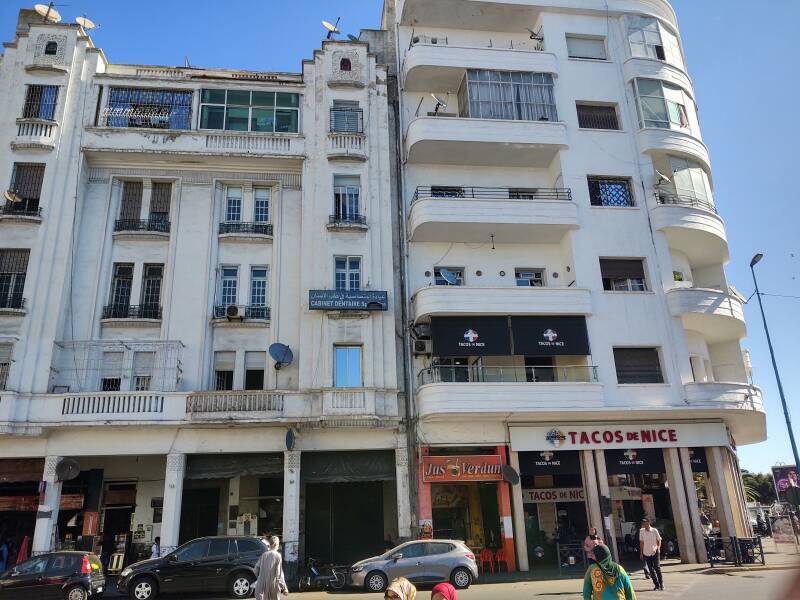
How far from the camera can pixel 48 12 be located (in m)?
25.7

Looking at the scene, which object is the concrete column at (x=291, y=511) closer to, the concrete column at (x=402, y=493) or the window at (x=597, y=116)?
the concrete column at (x=402, y=493)

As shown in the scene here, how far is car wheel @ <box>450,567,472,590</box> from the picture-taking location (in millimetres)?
17078

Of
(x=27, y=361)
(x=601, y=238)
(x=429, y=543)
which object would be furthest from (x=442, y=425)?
(x=27, y=361)

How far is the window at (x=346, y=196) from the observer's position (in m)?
24.3

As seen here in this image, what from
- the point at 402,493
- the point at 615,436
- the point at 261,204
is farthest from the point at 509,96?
the point at 402,493

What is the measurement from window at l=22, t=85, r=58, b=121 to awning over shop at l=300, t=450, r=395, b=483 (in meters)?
16.8

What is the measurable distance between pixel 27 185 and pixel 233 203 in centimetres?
768

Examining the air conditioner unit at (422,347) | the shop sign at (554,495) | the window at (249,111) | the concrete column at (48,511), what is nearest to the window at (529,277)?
the air conditioner unit at (422,347)

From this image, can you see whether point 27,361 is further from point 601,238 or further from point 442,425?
point 601,238

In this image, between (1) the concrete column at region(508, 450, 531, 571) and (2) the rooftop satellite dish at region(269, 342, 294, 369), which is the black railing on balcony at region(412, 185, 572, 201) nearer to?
(2) the rooftop satellite dish at region(269, 342, 294, 369)

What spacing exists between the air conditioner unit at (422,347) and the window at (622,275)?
24.8ft

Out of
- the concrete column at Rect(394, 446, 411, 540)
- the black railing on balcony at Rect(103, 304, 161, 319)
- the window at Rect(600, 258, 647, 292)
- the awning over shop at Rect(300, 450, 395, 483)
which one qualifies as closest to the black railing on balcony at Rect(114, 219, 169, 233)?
the black railing on balcony at Rect(103, 304, 161, 319)

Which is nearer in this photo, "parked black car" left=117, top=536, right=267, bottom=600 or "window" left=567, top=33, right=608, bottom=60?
"parked black car" left=117, top=536, right=267, bottom=600

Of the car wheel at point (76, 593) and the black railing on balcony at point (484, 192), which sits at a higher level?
the black railing on balcony at point (484, 192)
